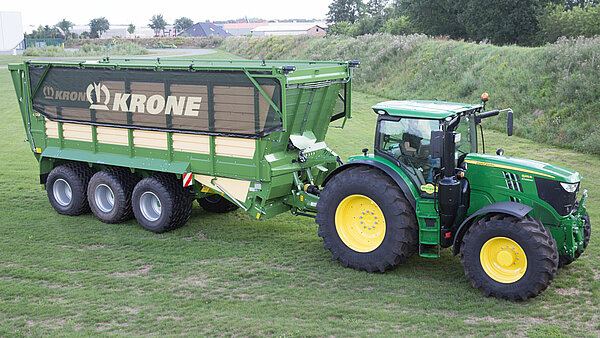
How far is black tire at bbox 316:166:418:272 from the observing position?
8.05 meters

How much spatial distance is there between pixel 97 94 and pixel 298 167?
4.19 m

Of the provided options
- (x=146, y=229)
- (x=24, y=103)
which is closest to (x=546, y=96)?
(x=146, y=229)

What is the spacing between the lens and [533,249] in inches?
278

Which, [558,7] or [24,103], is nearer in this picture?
[24,103]

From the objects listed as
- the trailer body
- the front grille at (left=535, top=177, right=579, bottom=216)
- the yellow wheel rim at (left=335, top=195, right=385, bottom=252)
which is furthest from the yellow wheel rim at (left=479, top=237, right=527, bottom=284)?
the trailer body

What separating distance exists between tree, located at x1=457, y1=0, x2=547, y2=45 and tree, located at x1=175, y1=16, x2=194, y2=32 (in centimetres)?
11702

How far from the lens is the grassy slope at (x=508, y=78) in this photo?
17875 millimetres

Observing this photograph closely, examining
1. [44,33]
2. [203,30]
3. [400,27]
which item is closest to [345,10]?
[400,27]

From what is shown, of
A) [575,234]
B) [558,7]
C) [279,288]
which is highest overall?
[558,7]

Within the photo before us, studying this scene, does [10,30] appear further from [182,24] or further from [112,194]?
[112,194]

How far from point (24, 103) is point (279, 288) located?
731 cm

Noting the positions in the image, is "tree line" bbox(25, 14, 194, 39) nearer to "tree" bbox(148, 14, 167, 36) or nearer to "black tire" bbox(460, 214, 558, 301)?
"tree" bbox(148, 14, 167, 36)

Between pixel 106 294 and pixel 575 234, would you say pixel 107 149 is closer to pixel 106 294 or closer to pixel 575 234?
pixel 106 294

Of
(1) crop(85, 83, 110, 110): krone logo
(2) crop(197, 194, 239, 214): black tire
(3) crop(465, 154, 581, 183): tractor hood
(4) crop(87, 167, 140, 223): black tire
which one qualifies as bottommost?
(2) crop(197, 194, 239, 214): black tire
